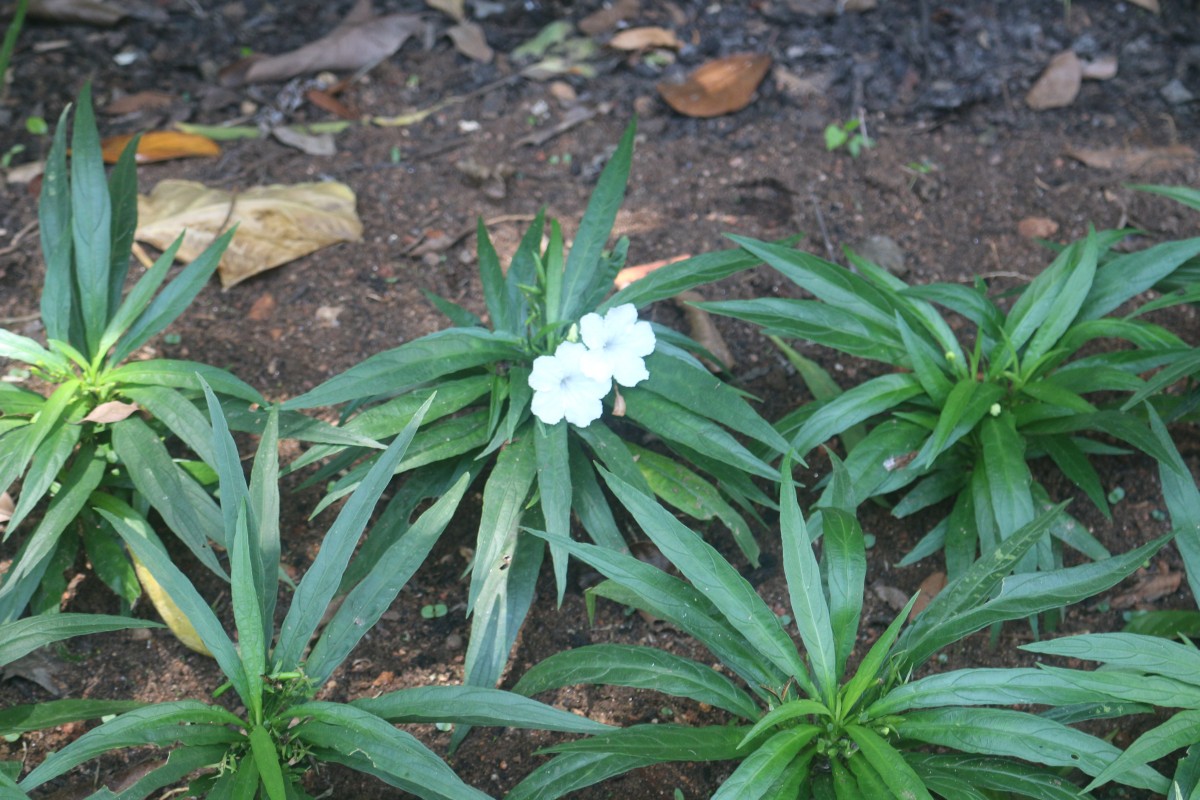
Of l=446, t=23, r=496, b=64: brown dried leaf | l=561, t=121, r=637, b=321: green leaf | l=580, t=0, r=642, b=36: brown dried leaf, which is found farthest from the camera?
l=580, t=0, r=642, b=36: brown dried leaf

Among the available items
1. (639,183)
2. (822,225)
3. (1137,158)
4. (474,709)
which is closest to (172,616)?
(474,709)

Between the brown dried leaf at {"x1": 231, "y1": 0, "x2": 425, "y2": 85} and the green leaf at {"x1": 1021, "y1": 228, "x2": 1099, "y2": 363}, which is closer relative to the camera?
the green leaf at {"x1": 1021, "y1": 228, "x2": 1099, "y2": 363}

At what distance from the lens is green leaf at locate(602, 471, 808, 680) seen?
2.01 meters

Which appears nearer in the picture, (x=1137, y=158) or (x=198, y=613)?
(x=198, y=613)

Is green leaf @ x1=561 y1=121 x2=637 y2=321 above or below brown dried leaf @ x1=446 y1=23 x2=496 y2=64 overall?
above

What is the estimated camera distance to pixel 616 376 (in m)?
2.39

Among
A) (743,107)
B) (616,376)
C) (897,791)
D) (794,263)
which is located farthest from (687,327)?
(897,791)

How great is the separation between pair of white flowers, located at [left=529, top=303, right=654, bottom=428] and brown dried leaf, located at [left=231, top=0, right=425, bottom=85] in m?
2.44

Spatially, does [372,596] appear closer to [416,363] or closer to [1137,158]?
[416,363]

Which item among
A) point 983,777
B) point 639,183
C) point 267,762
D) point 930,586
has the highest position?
point 267,762

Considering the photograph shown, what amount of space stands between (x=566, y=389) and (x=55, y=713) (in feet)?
4.19

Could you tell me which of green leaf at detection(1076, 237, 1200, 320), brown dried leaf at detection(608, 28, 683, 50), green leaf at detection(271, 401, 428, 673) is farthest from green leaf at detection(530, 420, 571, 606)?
brown dried leaf at detection(608, 28, 683, 50)

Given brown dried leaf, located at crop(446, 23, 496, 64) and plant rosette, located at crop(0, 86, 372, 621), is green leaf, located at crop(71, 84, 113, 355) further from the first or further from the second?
brown dried leaf, located at crop(446, 23, 496, 64)

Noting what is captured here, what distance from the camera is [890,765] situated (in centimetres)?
184
